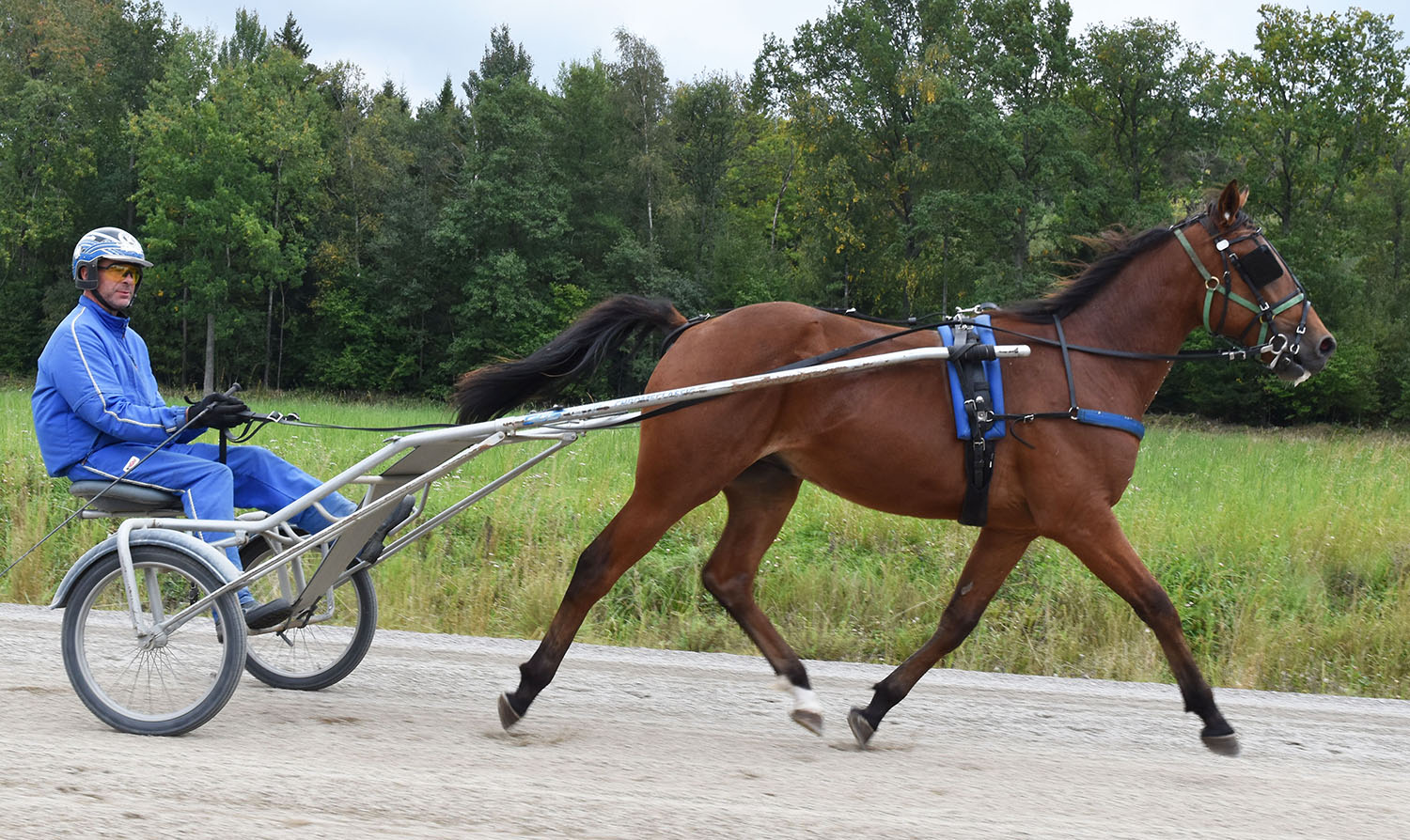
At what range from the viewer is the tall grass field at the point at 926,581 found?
613 centimetres

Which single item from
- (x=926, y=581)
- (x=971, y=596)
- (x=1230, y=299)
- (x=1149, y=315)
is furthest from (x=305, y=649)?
(x=1230, y=299)

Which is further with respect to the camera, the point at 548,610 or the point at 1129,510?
the point at 1129,510

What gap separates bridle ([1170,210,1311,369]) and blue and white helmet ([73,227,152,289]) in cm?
399

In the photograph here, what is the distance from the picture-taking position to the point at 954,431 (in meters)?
4.20

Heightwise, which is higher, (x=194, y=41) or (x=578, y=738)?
(x=194, y=41)

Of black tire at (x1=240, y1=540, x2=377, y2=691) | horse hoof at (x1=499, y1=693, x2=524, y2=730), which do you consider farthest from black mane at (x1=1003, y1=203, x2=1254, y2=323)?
black tire at (x1=240, y1=540, x2=377, y2=691)

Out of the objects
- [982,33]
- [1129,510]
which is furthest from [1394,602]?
[982,33]

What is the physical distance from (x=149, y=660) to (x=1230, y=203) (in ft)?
14.1

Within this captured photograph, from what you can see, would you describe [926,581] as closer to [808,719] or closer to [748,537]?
[748,537]

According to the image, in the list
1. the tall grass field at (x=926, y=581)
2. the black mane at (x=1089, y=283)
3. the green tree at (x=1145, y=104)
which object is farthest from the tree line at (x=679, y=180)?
the black mane at (x=1089, y=283)

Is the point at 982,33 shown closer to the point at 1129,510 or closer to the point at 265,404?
the point at 265,404

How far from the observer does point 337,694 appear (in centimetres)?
455

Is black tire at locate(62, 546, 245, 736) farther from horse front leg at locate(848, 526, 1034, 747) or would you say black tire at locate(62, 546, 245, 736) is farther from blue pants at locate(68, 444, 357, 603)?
horse front leg at locate(848, 526, 1034, 747)

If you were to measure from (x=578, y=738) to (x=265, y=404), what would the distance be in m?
21.8
